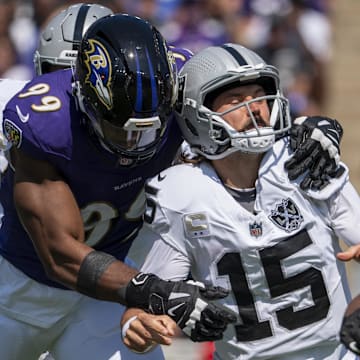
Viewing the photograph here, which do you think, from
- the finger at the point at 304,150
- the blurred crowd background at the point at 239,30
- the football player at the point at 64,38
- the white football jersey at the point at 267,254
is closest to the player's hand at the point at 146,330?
the white football jersey at the point at 267,254

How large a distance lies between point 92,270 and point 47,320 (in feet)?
2.22

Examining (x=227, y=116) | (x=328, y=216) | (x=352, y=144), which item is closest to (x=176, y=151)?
(x=227, y=116)

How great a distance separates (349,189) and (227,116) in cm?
44

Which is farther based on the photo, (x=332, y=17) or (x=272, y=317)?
(x=332, y=17)

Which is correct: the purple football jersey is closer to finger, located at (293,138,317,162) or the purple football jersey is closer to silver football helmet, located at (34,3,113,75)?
finger, located at (293,138,317,162)

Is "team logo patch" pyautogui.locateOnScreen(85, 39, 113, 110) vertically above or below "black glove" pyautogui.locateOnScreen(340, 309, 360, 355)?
above

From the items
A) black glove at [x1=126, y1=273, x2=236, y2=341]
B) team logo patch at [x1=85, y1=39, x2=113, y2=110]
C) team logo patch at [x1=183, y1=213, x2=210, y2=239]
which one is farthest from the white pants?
team logo patch at [x1=85, y1=39, x2=113, y2=110]

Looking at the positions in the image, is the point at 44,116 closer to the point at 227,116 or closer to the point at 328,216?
the point at 227,116

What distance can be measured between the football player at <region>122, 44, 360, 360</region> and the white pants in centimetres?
45

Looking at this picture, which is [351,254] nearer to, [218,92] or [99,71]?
[218,92]

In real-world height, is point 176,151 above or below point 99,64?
below

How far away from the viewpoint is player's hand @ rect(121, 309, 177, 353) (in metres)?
3.09

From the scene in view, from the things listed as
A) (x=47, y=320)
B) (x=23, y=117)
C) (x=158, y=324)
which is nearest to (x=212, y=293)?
(x=158, y=324)

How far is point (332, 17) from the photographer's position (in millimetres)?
8148
